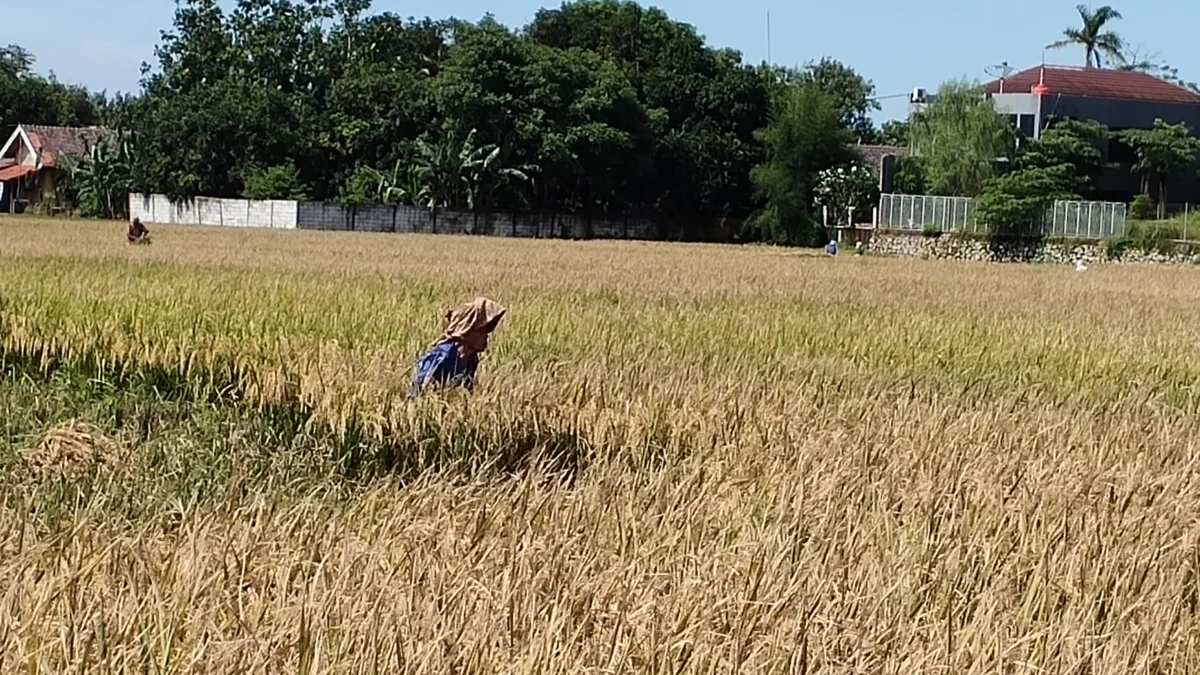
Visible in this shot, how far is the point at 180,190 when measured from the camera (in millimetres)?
39781

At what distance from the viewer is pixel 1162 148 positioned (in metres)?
36.3

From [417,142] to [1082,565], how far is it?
3667 centimetres

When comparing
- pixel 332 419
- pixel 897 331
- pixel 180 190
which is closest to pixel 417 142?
pixel 180 190

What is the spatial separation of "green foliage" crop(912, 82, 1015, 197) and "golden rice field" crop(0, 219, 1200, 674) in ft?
94.6

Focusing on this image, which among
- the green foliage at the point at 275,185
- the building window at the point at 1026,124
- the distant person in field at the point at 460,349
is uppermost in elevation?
the building window at the point at 1026,124

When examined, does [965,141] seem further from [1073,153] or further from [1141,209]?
[1141,209]

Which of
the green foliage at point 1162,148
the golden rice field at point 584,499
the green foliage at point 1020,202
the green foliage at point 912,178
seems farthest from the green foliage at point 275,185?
the golden rice field at point 584,499

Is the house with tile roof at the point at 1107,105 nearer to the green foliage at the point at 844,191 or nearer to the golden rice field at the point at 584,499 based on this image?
the green foliage at the point at 844,191

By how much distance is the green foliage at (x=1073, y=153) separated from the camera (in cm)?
3472

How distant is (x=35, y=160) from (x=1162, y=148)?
36.6 meters

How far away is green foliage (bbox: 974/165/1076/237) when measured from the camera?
32.4 metres

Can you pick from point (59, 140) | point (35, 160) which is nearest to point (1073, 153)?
point (35, 160)

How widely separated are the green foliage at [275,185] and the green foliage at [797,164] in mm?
12682

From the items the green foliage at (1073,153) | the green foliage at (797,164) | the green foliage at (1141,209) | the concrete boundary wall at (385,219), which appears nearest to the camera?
Result: the green foliage at (1141,209)
